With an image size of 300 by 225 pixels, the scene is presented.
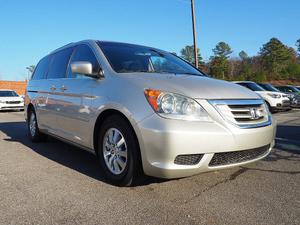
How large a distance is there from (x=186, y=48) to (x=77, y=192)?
312ft

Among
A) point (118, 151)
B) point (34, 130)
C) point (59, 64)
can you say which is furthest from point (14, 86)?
point (118, 151)

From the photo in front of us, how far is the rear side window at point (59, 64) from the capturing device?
503 cm

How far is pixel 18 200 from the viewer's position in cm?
323

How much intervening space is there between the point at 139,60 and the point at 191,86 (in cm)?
114

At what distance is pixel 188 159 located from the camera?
314 cm

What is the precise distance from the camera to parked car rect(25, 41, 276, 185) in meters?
3.10

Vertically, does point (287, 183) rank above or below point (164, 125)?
below

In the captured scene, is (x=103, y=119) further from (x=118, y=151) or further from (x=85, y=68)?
(x=85, y=68)

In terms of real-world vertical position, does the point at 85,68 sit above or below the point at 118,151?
above

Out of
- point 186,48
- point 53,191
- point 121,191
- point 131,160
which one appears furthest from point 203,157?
point 186,48

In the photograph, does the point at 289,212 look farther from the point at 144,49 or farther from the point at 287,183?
the point at 144,49

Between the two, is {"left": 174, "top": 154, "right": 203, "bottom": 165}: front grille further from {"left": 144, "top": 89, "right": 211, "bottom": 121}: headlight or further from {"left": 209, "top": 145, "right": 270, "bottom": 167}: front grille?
{"left": 144, "top": 89, "right": 211, "bottom": 121}: headlight

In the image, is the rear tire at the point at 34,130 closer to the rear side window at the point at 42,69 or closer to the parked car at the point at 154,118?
the rear side window at the point at 42,69

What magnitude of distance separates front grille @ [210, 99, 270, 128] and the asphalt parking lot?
71 centimetres
